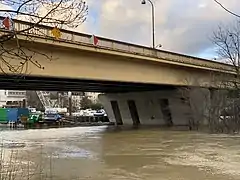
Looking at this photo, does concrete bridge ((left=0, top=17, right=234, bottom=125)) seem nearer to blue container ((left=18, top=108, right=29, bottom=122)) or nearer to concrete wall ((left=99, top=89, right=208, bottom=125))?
concrete wall ((left=99, top=89, right=208, bottom=125))

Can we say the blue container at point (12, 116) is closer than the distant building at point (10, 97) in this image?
Yes

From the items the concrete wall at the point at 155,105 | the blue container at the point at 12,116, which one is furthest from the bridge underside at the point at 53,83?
the blue container at the point at 12,116

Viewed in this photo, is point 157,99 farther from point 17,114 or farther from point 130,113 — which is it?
point 17,114

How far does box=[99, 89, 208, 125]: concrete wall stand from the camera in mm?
52594

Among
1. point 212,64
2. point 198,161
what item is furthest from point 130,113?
point 198,161

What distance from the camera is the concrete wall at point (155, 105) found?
5259 cm

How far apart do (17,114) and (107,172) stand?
216ft

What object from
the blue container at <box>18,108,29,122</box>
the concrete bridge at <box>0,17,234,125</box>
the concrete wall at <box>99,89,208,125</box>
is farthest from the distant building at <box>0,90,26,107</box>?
the concrete bridge at <box>0,17,234,125</box>

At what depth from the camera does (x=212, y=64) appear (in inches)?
2112

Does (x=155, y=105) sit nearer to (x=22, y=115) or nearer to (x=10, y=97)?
(x=22, y=115)

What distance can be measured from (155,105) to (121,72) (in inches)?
979

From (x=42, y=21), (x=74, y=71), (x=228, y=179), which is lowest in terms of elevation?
(x=228, y=179)

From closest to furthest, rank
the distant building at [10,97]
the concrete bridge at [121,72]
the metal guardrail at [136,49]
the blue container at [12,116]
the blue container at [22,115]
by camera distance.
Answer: the concrete bridge at [121,72] → the metal guardrail at [136,49] → the blue container at [22,115] → the blue container at [12,116] → the distant building at [10,97]

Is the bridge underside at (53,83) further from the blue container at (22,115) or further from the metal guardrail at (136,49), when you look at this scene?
the blue container at (22,115)
